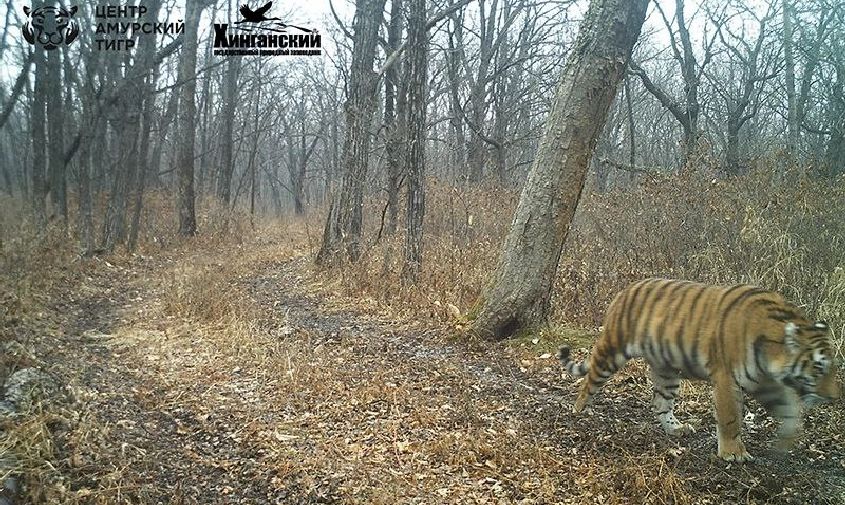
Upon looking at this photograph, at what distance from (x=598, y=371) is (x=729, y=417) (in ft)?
3.11

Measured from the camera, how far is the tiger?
3480 millimetres

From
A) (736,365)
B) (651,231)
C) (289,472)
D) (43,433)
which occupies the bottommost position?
(289,472)

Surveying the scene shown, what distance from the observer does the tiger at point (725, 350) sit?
137 inches

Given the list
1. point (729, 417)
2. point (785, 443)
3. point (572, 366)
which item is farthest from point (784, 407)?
point (572, 366)

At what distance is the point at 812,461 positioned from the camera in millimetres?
4000

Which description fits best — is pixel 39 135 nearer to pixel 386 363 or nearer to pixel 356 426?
pixel 386 363

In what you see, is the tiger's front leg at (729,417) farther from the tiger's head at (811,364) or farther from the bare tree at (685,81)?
the bare tree at (685,81)

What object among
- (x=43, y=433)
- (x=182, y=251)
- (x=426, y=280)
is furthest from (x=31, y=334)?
(x=182, y=251)

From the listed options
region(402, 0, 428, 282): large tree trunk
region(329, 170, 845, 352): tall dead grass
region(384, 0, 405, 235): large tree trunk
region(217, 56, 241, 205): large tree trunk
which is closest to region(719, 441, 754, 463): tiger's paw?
region(329, 170, 845, 352): tall dead grass

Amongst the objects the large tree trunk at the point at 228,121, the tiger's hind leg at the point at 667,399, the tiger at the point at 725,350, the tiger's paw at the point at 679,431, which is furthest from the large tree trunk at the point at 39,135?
the tiger's paw at the point at 679,431

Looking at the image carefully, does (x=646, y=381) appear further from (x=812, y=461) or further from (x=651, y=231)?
(x=651, y=231)

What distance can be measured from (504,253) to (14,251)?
23.9 ft

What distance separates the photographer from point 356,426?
4.81m

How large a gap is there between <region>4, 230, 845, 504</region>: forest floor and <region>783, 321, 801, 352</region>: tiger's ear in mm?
842
